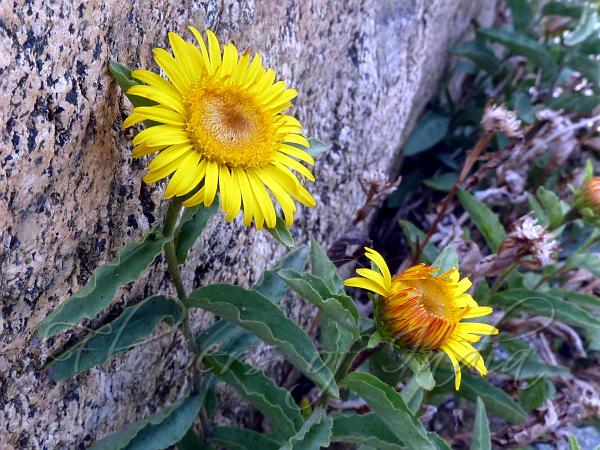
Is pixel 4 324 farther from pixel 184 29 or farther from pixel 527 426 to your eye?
pixel 527 426

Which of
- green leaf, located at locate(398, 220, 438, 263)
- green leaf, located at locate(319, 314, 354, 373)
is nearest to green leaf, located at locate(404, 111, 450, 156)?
green leaf, located at locate(398, 220, 438, 263)

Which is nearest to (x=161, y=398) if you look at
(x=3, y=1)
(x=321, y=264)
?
(x=321, y=264)

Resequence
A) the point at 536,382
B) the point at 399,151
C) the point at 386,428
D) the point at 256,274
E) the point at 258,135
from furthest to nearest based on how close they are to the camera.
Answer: the point at 399,151 < the point at 536,382 < the point at 256,274 < the point at 386,428 < the point at 258,135

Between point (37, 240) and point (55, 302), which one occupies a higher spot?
point (37, 240)

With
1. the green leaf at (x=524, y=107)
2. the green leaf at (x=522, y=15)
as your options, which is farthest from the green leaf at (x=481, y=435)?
the green leaf at (x=522, y=15)

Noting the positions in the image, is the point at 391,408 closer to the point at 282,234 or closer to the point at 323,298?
the point at 323,298

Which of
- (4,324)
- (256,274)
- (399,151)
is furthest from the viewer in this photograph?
(399,151)

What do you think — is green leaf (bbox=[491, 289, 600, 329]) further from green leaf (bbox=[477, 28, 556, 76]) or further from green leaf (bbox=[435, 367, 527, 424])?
green leaf (bbox=[477, 28, 556, 76])

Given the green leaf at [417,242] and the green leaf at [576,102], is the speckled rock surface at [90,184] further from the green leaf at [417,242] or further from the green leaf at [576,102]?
the green leaf at [576,102]
